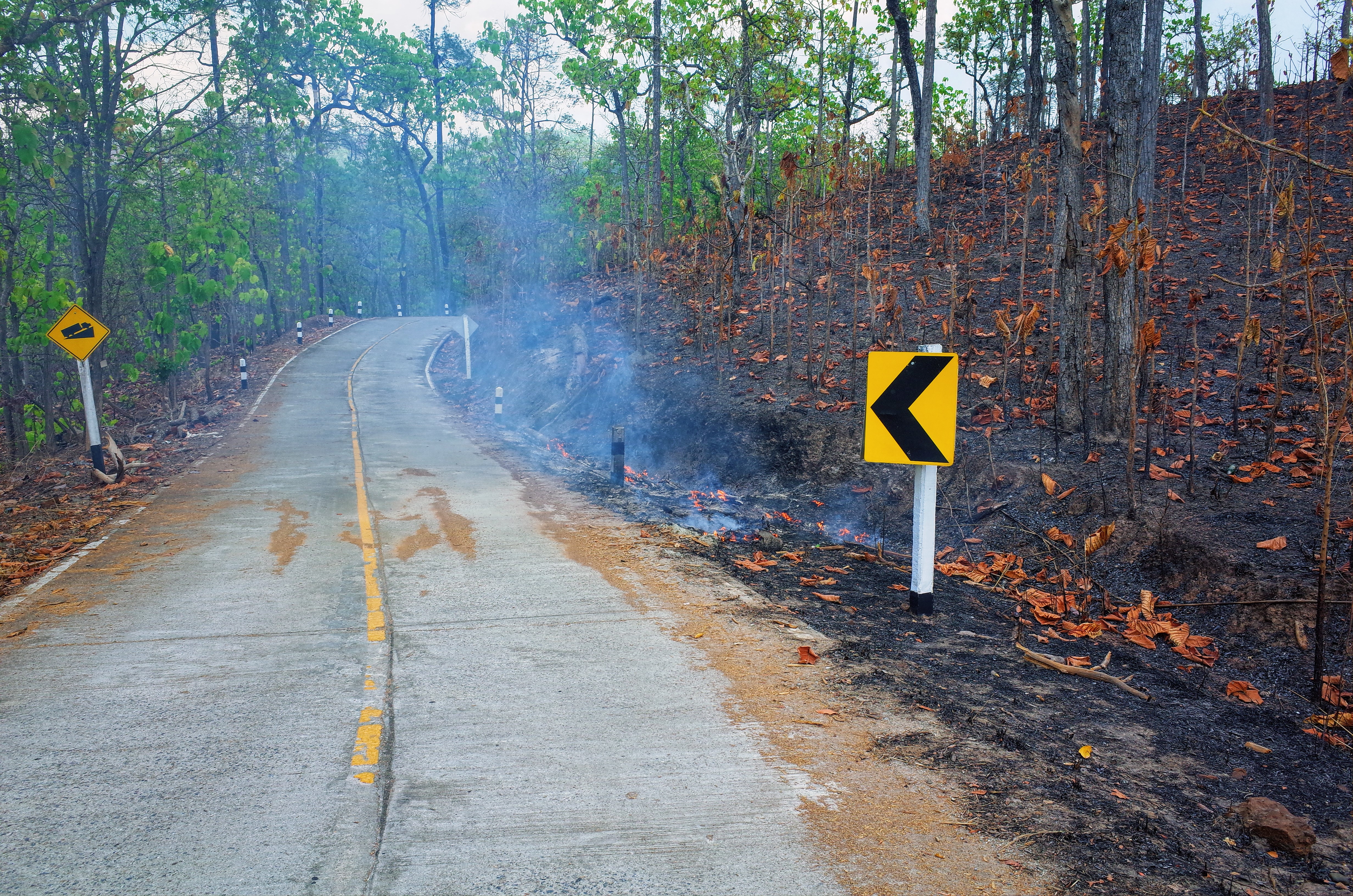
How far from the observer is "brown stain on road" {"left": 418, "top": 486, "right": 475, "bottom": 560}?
916cm

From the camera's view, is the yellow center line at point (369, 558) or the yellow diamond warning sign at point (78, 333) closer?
the yellow center line at point (369, 558)

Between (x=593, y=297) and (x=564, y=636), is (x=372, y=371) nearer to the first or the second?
(x=593, y=297)

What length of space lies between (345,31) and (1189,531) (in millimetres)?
49988

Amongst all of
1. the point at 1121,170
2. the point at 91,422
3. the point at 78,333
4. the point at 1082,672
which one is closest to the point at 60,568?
the point at 91,422

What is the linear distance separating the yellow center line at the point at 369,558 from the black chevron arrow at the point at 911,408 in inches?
150

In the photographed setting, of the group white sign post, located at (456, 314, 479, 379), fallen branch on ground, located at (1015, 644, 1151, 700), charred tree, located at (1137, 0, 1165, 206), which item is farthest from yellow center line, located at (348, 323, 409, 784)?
white sign post, located at (456, 314, 479, 379)

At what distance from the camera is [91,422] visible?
13523 millimetres

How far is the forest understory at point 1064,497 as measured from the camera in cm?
418

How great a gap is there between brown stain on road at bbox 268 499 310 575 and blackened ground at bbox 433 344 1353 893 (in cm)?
381

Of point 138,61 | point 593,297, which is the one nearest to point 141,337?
point 138,61

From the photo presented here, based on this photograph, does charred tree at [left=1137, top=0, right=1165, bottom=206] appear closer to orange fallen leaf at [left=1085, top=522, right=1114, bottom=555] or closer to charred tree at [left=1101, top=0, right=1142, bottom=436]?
charred tree at [left=1101, top=0, right=1142, bottom=436]

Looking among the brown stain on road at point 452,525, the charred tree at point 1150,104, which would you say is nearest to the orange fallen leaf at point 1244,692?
the brown stain on road at point 452,525

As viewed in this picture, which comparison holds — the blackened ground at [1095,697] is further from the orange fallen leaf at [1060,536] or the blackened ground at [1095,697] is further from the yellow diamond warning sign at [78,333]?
the yellow diamond warning sign at [78,333]

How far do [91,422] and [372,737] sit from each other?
1178 cm
